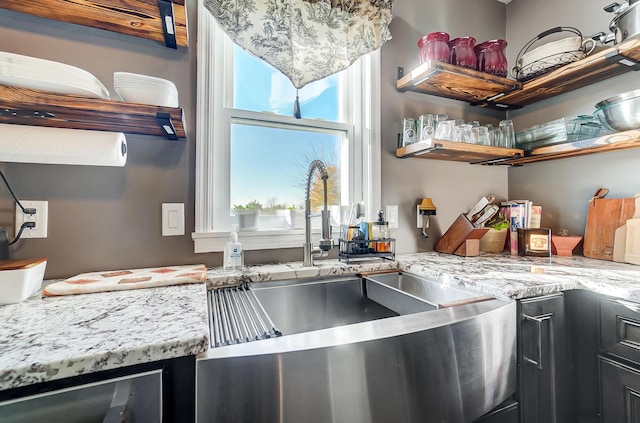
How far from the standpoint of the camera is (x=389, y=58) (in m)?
1.63

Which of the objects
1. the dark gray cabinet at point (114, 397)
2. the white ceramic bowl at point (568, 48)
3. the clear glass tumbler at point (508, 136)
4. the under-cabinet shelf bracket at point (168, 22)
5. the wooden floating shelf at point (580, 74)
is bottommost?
the dark gray cabinet at point (114, 397)

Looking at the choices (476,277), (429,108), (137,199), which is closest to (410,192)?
(429,108)

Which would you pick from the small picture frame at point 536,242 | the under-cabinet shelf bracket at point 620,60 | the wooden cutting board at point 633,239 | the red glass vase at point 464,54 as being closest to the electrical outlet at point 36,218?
the red glass vase at point 464,54

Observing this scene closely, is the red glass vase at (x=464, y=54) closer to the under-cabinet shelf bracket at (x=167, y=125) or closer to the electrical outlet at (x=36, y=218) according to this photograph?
the under-cabinet shelf bracket at (x=167, y=125)

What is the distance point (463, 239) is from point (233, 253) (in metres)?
1.20

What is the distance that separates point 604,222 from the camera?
142 centimetres

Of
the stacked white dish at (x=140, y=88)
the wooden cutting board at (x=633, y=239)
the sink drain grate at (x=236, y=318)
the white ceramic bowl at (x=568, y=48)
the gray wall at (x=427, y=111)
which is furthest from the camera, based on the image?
the gray wall at (x=427, y=111)

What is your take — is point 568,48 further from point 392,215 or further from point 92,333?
point 92,333

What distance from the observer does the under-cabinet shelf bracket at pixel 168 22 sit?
948mm

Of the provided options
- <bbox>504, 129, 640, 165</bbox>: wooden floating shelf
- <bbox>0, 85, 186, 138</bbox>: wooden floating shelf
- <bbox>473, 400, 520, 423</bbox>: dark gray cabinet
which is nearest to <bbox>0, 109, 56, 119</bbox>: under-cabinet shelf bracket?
<bbox>0, 85, 186, 138</bbox>: wooden floating shelf

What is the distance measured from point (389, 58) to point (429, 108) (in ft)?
1.27

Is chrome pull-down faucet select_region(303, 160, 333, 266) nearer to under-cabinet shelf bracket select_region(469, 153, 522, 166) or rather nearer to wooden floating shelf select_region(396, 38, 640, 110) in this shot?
wooden floating shelf select_region(396, 38, 640, 110)

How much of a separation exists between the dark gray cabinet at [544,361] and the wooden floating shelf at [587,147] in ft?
2.58

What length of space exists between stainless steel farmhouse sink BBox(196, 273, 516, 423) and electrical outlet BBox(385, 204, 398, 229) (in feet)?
2.18
